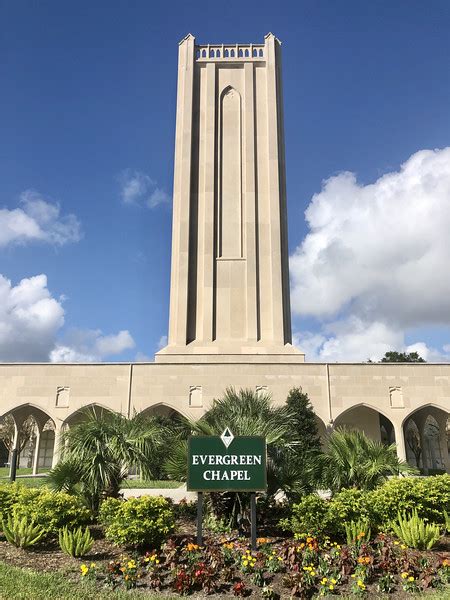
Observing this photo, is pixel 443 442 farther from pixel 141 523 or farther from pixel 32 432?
pixel 32 432

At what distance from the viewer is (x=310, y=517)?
31.7 ft

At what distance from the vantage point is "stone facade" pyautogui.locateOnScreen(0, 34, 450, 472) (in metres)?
27.9

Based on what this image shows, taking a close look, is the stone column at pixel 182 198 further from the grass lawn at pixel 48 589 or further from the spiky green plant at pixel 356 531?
the grass lawn at pixel 48 589

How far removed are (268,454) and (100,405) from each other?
62.0 feet

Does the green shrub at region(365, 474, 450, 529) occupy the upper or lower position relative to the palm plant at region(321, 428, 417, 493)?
lower

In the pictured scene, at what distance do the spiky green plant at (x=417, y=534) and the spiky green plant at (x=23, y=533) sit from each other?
21.7 feet

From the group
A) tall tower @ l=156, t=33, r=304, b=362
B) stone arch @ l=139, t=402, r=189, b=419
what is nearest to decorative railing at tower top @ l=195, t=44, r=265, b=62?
tall tower @ l=156, t=33, r=304, b=362

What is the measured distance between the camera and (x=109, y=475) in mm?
11430

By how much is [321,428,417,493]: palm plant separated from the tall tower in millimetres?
17363

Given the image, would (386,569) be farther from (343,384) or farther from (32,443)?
(32,443)

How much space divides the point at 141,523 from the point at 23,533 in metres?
2.28

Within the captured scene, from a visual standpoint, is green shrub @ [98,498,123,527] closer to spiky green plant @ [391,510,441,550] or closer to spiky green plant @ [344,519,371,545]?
spiky green plant @ [344,519,371,545]

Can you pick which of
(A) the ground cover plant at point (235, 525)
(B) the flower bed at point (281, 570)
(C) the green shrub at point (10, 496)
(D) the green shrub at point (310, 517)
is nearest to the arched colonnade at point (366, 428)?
(C) the green shrub at point (10, 496)

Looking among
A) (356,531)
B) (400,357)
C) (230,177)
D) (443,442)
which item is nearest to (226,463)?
(356,531)
